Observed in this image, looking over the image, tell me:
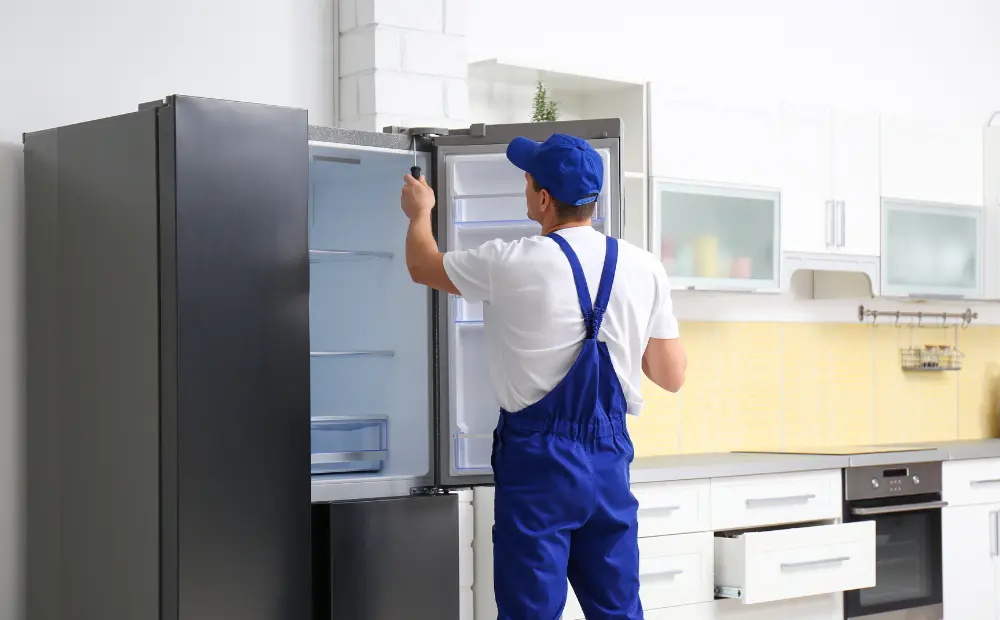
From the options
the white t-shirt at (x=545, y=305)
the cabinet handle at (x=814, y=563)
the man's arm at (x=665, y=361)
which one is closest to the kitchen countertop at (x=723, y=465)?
the cabinet handle at (x=814, y=563)

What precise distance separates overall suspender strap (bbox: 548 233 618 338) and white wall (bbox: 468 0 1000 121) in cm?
183

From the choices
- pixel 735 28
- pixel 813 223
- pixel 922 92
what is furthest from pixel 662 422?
pixel 922 92

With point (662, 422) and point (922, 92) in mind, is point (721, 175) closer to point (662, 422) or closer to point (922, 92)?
point (662, 422)

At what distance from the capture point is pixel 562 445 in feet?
8.63

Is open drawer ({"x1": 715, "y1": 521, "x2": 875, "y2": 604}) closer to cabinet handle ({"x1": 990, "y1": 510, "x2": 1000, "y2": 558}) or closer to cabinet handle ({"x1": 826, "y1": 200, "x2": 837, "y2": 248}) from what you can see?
cabinet handle ({"x1": 990, "y1": 510, "x2": 1000, "y2": 558})

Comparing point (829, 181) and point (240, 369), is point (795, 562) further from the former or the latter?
point (240, 369)

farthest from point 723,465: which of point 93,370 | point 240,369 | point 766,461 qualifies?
point 93,370

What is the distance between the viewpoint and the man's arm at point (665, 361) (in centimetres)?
287

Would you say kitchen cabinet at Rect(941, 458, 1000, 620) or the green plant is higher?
the green plant

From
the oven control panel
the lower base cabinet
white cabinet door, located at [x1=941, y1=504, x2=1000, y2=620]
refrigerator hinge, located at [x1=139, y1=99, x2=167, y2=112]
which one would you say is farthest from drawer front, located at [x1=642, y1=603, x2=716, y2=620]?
refrigerator hinge, located at [x1=139, y1=99, x2=167, y2=112]

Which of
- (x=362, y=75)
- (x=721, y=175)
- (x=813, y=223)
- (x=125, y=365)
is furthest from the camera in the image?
(x=813, y=223)

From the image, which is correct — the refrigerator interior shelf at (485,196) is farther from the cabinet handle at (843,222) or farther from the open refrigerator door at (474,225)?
the cabinet handle at (843,222)

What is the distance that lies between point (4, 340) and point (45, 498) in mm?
448

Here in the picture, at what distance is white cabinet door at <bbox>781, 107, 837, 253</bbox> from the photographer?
184 inches
